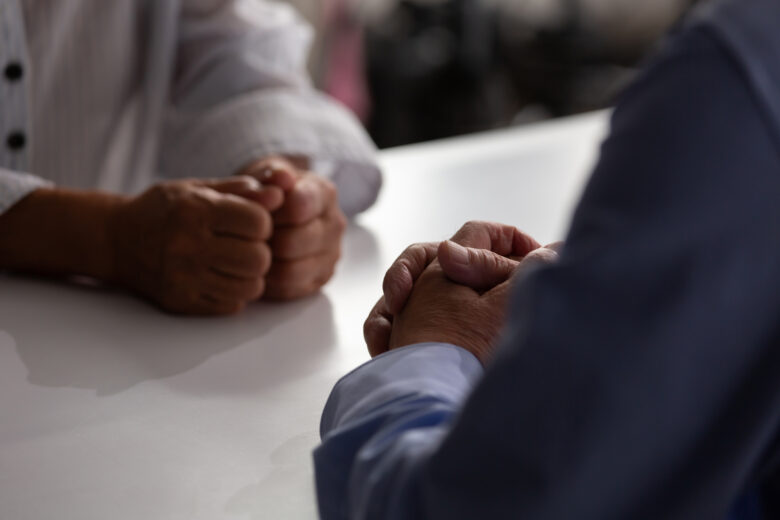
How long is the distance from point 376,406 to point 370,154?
1.84 ft

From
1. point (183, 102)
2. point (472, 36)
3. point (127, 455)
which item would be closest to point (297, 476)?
point (127, 455)

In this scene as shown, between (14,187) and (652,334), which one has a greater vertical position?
(652,334)

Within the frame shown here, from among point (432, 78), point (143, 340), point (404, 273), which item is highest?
point (404, 273)

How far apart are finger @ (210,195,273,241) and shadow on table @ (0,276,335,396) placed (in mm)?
74

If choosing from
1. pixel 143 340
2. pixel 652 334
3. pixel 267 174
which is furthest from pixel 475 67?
pixel 652 334

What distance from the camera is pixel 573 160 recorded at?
1.16 m

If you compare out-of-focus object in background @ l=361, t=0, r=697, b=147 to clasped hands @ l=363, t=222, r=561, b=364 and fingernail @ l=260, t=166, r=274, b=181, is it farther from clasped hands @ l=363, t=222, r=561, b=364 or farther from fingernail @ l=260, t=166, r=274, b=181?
clasped hands @ l=363, t=222, r=561, b=364

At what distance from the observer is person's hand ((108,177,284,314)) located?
2.36 ft

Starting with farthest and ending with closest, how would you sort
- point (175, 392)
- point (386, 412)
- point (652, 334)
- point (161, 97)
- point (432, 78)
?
point (432, 78), point (161, 97), point (175, 392), point (386, 412), point (652, 334)

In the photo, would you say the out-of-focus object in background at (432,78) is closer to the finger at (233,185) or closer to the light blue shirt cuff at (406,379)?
the finger at (233,185)

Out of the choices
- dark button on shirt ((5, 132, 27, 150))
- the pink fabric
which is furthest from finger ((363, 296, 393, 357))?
the pink fabric

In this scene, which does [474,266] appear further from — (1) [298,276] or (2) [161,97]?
(2) [161,97]

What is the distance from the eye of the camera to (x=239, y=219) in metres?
0.72

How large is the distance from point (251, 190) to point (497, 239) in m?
0.24
